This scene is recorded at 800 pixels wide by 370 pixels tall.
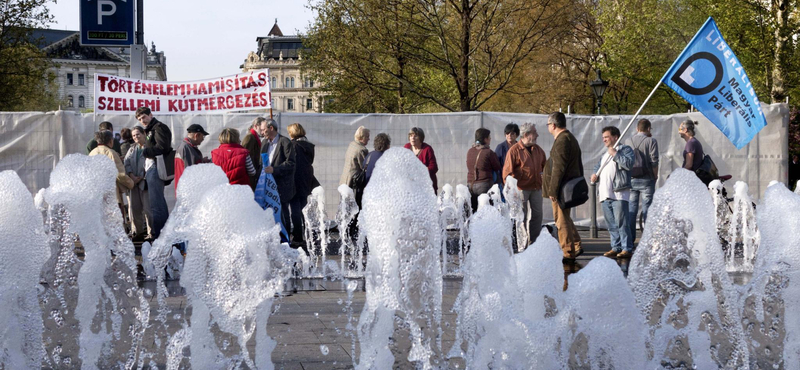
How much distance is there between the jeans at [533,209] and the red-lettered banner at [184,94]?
5014mm

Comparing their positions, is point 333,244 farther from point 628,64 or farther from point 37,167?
point 628,64

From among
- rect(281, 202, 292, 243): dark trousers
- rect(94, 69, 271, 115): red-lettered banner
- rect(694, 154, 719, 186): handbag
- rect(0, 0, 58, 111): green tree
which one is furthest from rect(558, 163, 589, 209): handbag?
rect(0, 0, 58, 111): green tree

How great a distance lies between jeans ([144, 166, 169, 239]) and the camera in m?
10.0

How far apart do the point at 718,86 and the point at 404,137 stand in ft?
17.0

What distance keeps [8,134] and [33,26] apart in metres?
22.1

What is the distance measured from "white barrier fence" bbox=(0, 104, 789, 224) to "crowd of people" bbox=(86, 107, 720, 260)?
2.67 meters

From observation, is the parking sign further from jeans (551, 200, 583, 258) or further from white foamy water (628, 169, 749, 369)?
white foamy water (628, 169, 749, 369)

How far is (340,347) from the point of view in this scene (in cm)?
534

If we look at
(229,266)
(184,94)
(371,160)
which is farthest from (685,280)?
(184,94)

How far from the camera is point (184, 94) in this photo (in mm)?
14188

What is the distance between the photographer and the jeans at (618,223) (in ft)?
33.6

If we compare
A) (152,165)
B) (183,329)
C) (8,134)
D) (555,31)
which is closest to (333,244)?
(152,165)

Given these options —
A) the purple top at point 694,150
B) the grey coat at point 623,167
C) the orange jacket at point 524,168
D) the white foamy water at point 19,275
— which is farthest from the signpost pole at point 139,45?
the white foamy water at point 19,275

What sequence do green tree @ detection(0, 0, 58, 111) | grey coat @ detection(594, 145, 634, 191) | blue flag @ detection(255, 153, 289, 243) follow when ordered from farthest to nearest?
1. green tree @ detection(0, 0, 58, 111)
2. grey coat @ detection(594, 145, 634, 191)
3. blue flag @ detection(255, 153, 289, 243)
